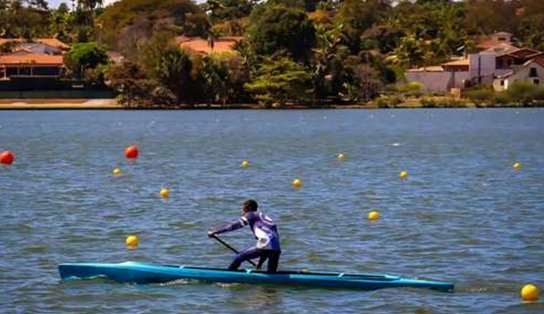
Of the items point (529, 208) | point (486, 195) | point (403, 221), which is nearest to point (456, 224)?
point (403, 221)

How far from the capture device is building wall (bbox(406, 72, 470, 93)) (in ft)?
456

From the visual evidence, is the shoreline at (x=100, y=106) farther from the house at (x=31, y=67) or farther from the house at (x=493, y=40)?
the house at (x=493, y=40)

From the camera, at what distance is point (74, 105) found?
128500 mm

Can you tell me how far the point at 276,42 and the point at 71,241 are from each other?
99043 mm

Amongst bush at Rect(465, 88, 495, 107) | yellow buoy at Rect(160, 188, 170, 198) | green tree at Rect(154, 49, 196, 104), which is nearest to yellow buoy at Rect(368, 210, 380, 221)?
yellow buoy at Rect(160, 188, 170, 198)

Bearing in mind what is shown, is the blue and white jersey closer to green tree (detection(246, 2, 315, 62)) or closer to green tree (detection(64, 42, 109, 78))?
green tree (detection(246, 2, 315, 62))

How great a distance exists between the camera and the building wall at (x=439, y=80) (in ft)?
456

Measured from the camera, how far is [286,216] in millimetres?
33156

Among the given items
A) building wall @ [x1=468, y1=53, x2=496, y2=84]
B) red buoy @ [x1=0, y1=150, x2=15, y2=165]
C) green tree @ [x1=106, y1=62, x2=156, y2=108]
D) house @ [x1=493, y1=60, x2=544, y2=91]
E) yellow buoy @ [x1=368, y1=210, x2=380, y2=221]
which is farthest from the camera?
building wall @ [x1=468, y1=53, x2=496, y2=84]

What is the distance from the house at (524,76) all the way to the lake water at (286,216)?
222 feet

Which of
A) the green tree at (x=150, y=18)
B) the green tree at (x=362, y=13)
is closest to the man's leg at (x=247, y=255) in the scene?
the green tree at (x=362, y=13)

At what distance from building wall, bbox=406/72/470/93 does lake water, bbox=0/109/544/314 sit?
221 feet

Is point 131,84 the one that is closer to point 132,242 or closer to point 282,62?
point 282,62

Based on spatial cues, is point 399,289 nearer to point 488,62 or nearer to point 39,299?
point 39,299
